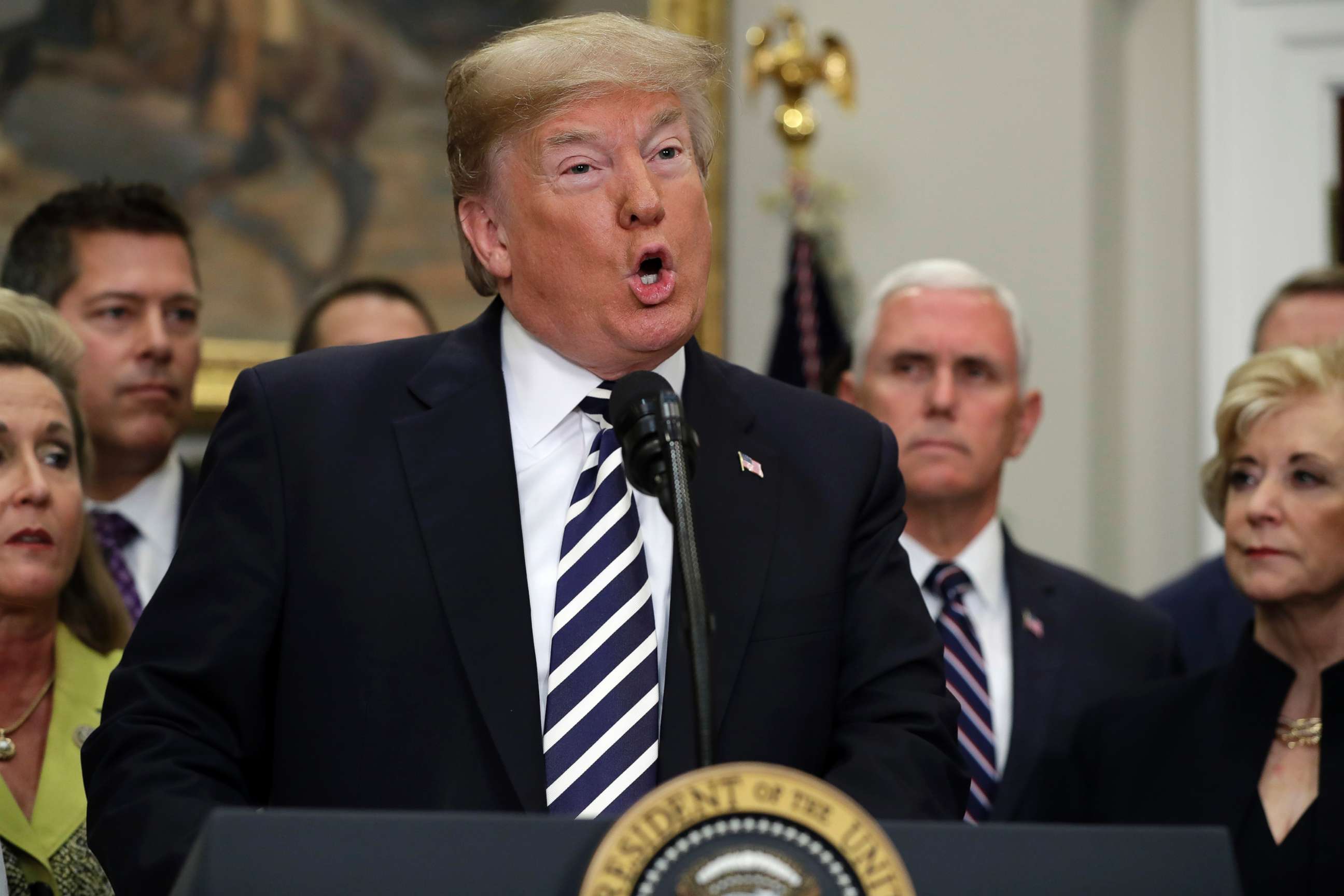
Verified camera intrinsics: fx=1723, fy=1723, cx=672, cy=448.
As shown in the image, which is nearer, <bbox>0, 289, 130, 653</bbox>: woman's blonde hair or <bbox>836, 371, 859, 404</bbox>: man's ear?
<bbox>0, 289, 130, 653</bbox>: woman's blonde hair

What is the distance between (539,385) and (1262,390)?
1801mm

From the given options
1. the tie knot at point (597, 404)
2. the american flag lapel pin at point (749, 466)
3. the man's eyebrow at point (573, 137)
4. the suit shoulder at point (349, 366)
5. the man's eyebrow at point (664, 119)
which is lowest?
the american flag lapel pin at point (749, 466)

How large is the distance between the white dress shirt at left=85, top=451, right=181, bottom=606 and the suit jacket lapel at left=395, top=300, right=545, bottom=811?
1.63 metres

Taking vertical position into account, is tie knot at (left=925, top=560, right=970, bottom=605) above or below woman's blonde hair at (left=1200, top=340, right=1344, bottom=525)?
below

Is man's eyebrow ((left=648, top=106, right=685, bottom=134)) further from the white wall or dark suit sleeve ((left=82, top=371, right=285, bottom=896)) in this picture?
the white wall

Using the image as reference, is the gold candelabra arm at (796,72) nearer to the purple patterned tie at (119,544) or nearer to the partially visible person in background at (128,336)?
the partially visible person in background at (128,336)

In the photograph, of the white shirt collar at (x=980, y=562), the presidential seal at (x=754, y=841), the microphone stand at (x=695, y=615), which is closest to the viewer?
the presidential seal at (x=754, y=841)

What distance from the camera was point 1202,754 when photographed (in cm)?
337

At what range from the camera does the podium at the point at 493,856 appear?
150 cm

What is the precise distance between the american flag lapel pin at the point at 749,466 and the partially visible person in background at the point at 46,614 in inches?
48.8

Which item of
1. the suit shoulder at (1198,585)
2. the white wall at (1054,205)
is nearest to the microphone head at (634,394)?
the suit shoulder at (1198,585)

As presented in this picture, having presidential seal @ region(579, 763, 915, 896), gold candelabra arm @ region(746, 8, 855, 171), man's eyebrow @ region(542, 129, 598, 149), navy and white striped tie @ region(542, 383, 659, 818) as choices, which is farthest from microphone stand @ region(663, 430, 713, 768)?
gold candelabra arm @ region(746, 8, 855, 171)

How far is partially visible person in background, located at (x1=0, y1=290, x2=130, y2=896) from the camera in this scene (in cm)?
269

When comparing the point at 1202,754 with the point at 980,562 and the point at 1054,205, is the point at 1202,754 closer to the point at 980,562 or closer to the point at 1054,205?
the point at 980,562
